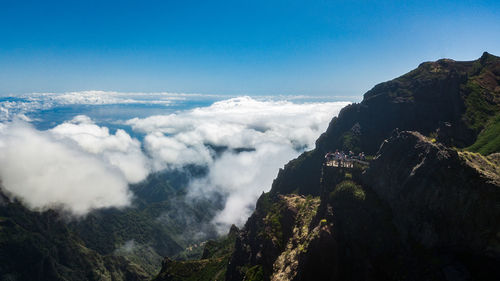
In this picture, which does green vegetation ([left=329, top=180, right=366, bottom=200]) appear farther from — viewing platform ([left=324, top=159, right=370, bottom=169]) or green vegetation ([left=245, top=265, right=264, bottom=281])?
green vegetation ([left=245, top=265, right=264, bottom=281])

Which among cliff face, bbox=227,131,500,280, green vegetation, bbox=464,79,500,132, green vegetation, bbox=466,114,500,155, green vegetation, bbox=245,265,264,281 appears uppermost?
green vegetation, bbox=464,79,500,132

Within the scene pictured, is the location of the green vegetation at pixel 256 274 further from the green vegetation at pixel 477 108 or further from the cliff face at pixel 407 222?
the green vegetation at pixel 477 108

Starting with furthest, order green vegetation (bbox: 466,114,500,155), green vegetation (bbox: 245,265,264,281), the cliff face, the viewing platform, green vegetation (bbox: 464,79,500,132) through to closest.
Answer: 1. green vegetation (bbox: 464,79,500,132)
2. green vegetation (bbox: 245,265,264,281)
3. green vegetation (bbox: 466,114,500,155)
4. the viewing platform
5. the cliff face

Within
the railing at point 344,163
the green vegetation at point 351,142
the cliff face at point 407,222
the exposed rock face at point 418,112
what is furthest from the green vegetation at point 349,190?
the green vegetation at point 351,142

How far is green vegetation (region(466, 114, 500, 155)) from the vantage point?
312 feet

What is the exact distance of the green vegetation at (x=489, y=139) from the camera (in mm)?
95094

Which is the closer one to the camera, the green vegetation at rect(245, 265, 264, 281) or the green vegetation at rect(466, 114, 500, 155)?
the green vegetation at rect(466, 114, 500, 155)

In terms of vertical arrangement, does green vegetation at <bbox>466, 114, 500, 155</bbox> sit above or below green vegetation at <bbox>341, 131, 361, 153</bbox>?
above

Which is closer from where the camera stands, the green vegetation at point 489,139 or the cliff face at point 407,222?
the cliff face at point 407,222

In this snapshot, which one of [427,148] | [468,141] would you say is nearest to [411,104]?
[468,141]

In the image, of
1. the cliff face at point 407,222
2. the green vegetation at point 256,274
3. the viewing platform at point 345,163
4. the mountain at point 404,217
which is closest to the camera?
the cliff face at point 407,222

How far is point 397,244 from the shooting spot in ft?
210

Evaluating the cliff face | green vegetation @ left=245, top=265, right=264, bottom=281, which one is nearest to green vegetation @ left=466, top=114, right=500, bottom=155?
the cliff face

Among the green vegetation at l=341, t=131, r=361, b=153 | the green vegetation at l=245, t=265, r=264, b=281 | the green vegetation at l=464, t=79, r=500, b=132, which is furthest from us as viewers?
the green vegetation at l=341, t=131, r=361, b=153
